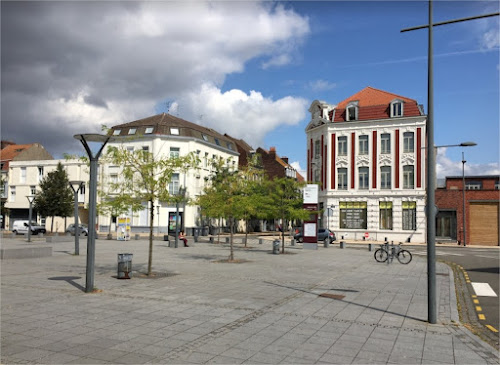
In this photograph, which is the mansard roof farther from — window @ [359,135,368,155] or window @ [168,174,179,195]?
window @ [168,174,179,195]

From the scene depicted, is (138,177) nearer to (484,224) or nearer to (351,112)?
(351,112)

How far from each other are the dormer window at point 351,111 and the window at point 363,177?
5.72 m

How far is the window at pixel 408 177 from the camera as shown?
149 ft

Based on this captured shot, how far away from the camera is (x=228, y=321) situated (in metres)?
9.21

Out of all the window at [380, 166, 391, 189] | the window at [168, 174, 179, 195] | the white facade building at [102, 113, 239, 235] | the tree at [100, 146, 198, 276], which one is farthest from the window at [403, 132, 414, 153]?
the tree at [100, 146, 198, 276]

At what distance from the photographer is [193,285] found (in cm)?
1398

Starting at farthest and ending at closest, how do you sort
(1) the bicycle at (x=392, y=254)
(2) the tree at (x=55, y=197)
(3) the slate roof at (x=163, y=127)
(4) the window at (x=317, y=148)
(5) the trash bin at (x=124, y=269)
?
(3) the slate roof at (x=163, y=127) → (2) the tree at (x=55, y=197) → (4) the window at (x=317, y=148) → (1) the bicycle at (x=392, y=254) → (5) the trash bin at (x=124, y=269)

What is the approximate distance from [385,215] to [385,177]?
4009 mm

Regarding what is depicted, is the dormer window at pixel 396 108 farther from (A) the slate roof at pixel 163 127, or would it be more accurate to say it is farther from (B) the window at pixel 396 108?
(A) the slate roof at pixel 163 127

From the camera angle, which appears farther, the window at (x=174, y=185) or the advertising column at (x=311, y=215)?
the window at (x=174, y=185)

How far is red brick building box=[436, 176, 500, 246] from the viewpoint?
4500 centimetres

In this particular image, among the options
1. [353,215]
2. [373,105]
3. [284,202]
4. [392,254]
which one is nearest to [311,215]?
[284,202]

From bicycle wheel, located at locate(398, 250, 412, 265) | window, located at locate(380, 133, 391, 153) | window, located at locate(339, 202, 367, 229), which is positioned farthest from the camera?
window, located at locate(339, 202, 367, 229)

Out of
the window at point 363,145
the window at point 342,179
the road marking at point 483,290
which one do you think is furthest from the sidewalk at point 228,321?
the window at point 363,145
